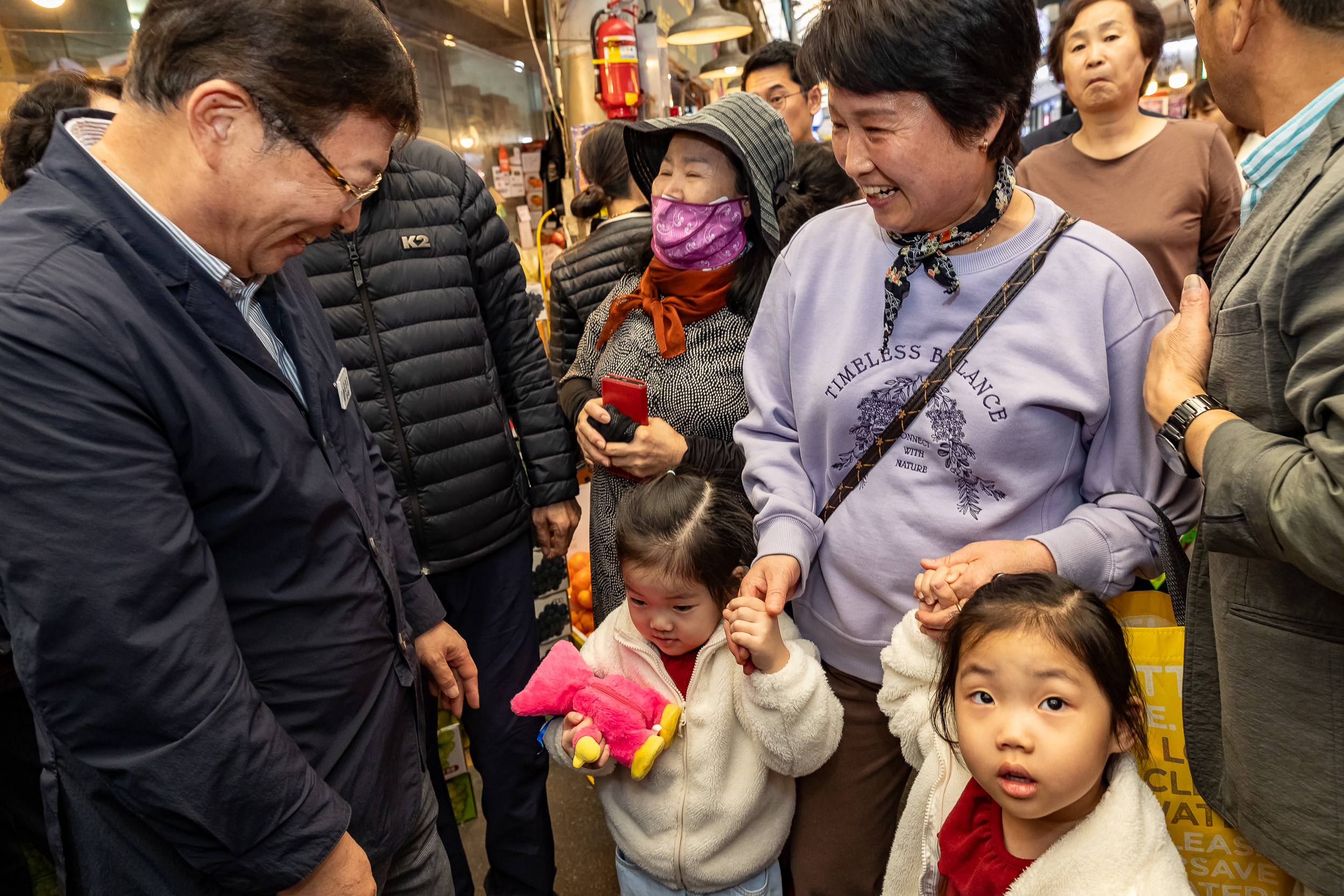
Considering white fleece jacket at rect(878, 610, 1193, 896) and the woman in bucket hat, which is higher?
the woman in bucket hat

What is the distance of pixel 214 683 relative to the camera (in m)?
1.06

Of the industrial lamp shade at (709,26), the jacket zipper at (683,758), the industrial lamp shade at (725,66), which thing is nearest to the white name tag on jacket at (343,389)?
the jacket zipper at (683,758)

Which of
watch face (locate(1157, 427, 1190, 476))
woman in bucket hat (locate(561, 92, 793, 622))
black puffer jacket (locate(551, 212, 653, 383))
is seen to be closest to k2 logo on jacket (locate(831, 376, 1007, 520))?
watch face (locate(1157, 427, 1190, 476))

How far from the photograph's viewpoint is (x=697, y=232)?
2068 millimetres

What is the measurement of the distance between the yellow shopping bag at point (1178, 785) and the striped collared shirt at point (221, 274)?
143 centimetres

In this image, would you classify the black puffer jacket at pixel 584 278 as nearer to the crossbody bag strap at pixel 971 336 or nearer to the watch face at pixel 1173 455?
the crossbody bag strap at pixel 971 336

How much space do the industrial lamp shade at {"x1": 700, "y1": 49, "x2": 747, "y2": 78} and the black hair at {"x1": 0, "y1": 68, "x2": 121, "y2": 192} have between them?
20.2 ft

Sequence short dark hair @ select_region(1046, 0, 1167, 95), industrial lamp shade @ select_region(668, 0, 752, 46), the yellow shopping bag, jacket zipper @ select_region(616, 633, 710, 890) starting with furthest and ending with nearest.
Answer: industrial lamp shade @ select_region(668, 0, 752, 46), short dark hair @ select_region(1046, 0, 1167, 95), jacket zipper @ select_region(616, 633, 710, 890), the yellow shopping bag

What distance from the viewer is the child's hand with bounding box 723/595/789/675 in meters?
1.46

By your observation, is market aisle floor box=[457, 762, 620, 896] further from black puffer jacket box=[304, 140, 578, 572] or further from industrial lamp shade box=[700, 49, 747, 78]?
industrial lamp shade box=[700, 49, 747, 78]

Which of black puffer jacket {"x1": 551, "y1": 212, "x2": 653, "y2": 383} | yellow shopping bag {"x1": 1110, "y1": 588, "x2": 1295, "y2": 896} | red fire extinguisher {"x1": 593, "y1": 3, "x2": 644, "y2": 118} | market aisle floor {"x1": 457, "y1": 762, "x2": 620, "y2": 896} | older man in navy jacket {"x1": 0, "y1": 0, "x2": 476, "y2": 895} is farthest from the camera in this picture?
red fire extinguisher {"x1": 593, "y1": 3, "x2": 644, "y2": 118}

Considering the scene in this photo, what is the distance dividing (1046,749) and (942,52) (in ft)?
3.54

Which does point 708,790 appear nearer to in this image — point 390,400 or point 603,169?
point 390,400

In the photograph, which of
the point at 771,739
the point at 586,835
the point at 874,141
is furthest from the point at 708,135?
the point at 586,835
